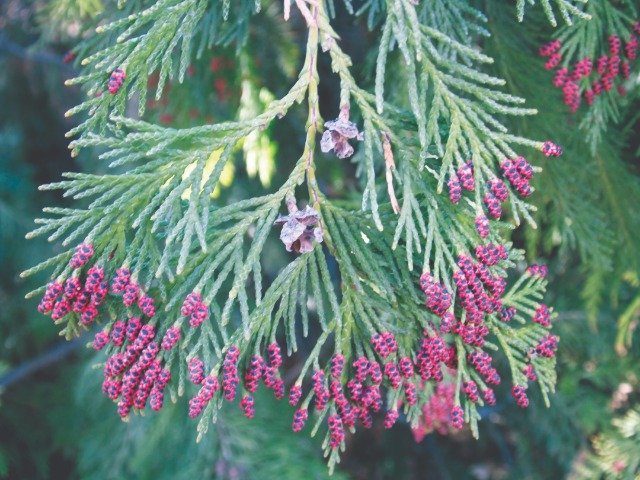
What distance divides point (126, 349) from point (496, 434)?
3.04 metres

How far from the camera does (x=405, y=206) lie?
53.3 inches

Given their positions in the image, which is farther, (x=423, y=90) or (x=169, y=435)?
(x=169, y=435)

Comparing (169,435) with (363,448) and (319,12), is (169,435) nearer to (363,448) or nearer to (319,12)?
(363,448)

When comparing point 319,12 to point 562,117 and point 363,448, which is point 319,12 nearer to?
point 562,117

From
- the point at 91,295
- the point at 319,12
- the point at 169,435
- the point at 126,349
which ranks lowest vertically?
the point at 169,435

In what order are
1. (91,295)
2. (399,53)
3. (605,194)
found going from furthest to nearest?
(605,194), (399,53), (91,295)

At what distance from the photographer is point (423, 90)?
4.58ft

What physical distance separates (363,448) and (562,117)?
3277mm

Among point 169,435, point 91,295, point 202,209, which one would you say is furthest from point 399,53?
point 169,435

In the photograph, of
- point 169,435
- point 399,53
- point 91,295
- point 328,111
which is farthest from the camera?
point 328,111

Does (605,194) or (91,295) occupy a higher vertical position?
(91,295)

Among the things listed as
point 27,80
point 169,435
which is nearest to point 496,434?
point 169,435

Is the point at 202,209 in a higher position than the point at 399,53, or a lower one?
lower

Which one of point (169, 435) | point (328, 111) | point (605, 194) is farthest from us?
point (328, 111)
